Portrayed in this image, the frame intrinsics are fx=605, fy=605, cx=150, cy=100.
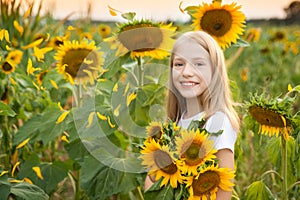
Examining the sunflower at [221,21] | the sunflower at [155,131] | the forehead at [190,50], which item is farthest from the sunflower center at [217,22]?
the sunflower at [155,131]

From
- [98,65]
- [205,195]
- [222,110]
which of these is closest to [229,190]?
[205,195]

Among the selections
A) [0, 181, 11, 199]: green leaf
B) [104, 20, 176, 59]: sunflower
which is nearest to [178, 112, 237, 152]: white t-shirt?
[104, 20, 176, 59]: sunflower

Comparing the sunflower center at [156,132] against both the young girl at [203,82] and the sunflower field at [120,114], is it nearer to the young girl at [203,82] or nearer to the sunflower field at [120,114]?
the sunflower field at [120,114]

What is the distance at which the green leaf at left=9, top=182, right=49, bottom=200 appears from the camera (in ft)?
5.02

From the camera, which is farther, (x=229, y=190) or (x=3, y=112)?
(x=3, y=112)

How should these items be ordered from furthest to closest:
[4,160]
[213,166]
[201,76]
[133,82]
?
1. [4,160]
2. [133,82]
3. [201,76]
4. [213,166]

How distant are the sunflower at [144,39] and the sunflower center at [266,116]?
302 millimetres

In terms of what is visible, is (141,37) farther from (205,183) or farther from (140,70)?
(205,183)

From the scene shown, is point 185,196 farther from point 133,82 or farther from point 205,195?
point 133,82

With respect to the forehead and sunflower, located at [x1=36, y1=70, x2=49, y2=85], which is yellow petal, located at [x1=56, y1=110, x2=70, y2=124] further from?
the forehead

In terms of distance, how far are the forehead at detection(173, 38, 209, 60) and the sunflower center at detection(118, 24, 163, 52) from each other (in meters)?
0.13

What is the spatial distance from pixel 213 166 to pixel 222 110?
0.76ft

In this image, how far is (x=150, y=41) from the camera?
153 cm

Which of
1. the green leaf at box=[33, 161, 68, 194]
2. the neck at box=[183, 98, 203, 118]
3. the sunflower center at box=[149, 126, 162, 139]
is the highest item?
the neck at box=[183, 98, 203, 118]
